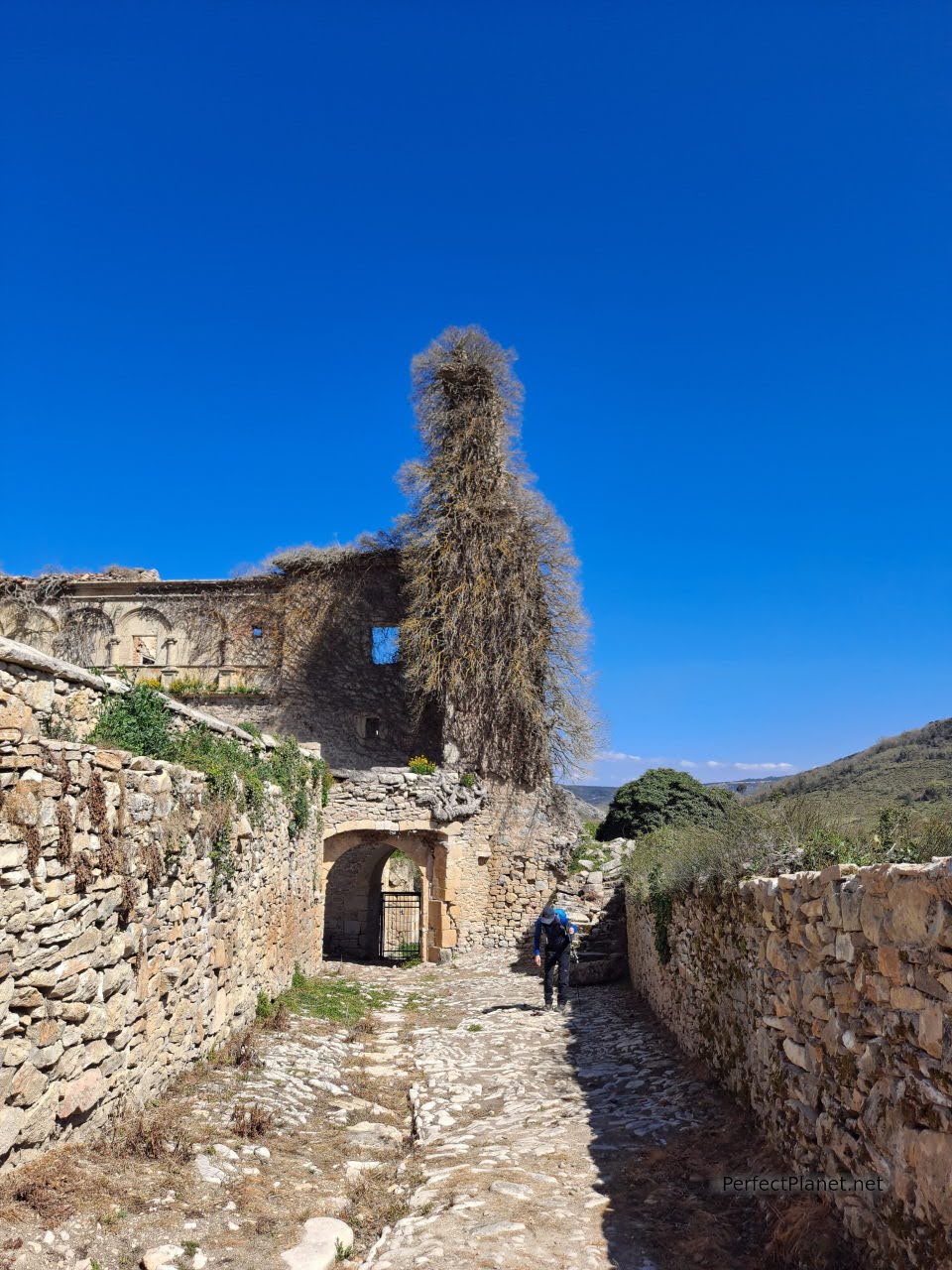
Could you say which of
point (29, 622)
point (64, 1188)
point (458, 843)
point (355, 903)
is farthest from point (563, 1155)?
point (29, 622)

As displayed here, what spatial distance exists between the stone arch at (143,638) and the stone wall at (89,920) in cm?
1926

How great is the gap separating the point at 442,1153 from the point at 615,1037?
4.43 meters

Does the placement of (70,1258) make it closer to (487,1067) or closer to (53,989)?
(53,989)

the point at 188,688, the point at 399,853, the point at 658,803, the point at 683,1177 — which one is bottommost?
the point at 683,1177

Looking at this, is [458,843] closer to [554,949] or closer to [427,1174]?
[554,949]

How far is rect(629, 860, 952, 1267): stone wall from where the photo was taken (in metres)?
3.31

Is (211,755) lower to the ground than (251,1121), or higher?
higher

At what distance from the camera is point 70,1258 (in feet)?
13.3

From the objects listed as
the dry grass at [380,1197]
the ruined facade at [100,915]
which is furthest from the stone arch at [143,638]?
the dry grass at [380,1197]

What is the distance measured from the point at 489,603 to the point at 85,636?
1320cm

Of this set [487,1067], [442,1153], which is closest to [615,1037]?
[487,1067]

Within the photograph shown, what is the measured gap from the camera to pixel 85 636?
2619 centimetres

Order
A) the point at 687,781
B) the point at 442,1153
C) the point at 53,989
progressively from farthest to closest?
the point at 687,781, the point at 442,1153, the point at 53,989

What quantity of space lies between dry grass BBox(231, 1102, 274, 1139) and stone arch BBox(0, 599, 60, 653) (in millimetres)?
23214
